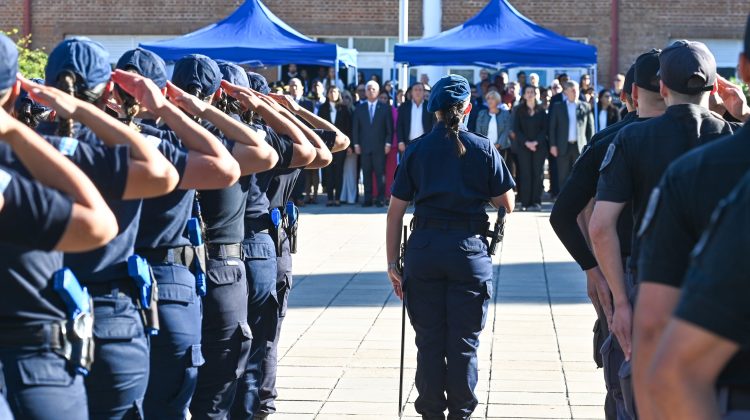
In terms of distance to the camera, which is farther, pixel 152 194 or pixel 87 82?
pixel 87 82

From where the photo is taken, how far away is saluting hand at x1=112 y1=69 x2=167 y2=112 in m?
4.20

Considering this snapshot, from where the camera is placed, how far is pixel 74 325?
336 centimetres

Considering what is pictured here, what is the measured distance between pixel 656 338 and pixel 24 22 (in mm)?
27883

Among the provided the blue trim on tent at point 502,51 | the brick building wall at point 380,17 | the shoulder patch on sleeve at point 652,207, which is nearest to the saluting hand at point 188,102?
the shoulder patch on sleeve at point 652,207

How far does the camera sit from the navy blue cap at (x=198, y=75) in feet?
17.3

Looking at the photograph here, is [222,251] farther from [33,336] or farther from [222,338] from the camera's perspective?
[33,336]

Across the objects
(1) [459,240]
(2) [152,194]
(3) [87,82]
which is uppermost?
(3) [87,82]

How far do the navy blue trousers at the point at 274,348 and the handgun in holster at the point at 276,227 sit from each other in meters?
0.09

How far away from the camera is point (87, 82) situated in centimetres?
390

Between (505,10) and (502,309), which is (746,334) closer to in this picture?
(502,309)

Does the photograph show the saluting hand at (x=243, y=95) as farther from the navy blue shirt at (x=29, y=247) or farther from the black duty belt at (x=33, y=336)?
the black duty belt at (x=33, y=336)

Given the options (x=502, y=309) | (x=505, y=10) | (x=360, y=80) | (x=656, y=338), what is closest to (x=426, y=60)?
(x=505, y=10)

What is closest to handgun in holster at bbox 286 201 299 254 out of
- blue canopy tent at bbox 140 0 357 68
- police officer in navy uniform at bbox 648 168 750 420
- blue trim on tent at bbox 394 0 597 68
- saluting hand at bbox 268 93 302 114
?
saluting hand at bbox 268 93 302 114

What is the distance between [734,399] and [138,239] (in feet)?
8.84
